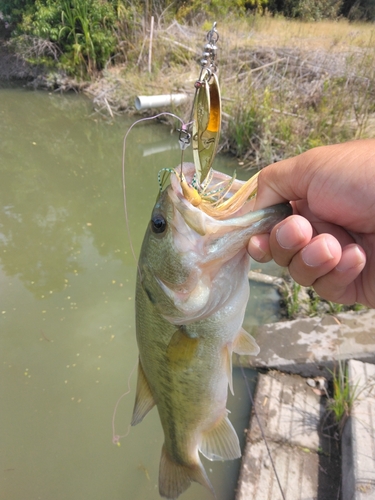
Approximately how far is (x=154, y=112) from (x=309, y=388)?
834 centimetres

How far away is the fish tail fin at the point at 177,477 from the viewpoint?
1.70 m

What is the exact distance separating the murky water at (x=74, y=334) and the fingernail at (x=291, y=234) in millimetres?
2226

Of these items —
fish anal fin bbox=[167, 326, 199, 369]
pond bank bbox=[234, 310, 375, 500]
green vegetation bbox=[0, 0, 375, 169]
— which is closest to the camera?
fish anal fin bbox=[167, 326, 199, 369]

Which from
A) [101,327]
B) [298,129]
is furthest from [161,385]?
[298,129]

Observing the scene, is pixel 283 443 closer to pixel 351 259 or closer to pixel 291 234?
pixel 351 259

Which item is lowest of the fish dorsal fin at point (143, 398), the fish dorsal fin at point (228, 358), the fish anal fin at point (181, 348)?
the fish dorsal fin at point (143, 398)

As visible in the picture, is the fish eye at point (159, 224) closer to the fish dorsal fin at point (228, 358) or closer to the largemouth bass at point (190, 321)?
the largemouth bass at point (190, 321)

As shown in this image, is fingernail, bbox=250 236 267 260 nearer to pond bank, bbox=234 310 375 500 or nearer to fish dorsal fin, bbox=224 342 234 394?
fish dorsal fin, bbox=224 342 234 394

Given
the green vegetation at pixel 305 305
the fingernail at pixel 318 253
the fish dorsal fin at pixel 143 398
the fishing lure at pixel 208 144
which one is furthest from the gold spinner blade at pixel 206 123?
the green vegetation at pixel 305 305

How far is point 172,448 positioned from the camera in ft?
5.62

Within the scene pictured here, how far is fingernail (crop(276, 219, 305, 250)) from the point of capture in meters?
1.14

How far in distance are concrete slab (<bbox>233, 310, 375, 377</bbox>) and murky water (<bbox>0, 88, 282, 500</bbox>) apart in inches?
10.1

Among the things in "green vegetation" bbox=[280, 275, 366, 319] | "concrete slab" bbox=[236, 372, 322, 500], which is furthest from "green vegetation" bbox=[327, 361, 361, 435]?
"green vegetation" bbox=[280, 275, 366, 319]

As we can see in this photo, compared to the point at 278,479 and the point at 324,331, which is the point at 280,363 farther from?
the point at 278,479
